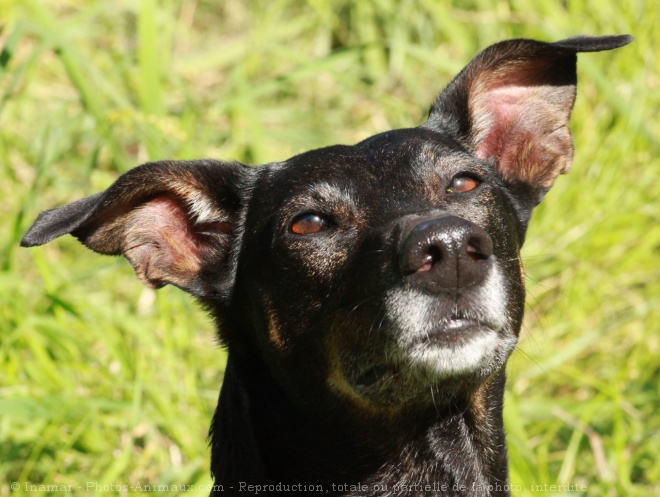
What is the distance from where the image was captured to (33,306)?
5.10 metres

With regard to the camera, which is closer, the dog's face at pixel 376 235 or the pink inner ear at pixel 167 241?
the dog's face at pixel 376 235

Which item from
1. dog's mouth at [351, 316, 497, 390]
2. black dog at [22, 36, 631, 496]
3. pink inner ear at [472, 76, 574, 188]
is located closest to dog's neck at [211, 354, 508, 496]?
black dog at [22, 36, 631, 496]

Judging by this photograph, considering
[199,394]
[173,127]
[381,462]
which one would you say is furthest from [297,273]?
[173,127]

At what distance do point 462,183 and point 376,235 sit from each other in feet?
1.41

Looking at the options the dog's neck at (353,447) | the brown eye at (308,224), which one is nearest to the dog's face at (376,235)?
the brown eye at (308,224)

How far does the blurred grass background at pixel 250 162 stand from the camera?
4.57 metres

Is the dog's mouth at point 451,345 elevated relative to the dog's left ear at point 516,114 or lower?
lower

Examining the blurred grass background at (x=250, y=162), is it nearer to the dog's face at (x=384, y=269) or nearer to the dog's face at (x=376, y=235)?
the dog's face at (x=376, y=235)

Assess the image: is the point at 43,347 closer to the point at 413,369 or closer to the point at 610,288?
the point at 413,369

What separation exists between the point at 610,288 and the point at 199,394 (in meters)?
2.45

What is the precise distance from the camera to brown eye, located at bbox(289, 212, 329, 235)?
3285 millimetres

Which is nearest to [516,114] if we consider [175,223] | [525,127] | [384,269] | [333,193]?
[525,127]

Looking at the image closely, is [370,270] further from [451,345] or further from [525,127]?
[525,127]

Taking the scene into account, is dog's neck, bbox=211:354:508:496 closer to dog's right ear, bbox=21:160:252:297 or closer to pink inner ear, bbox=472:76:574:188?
dog's right ear, bbox=21:160:252:297
